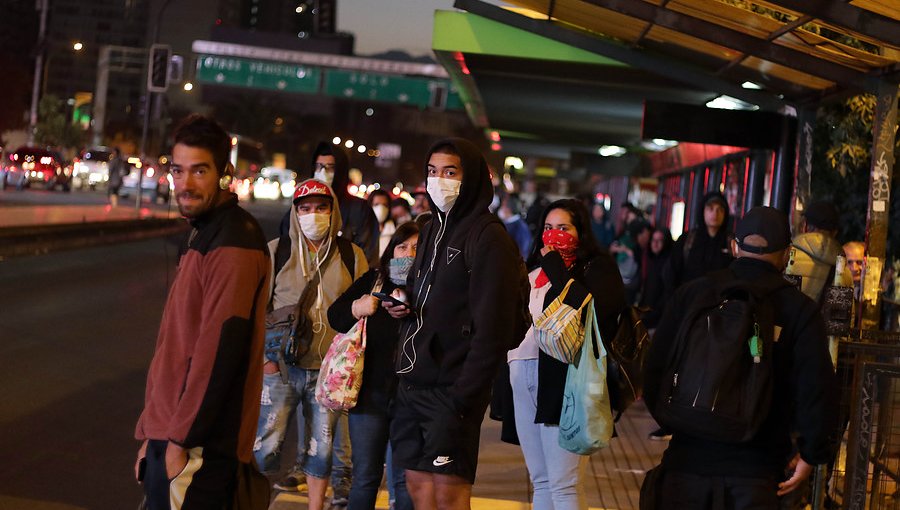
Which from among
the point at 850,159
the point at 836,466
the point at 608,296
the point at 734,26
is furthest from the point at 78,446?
the point at 850,159

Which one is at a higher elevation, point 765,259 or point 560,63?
point 560,63

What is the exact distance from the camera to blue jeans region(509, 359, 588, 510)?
571 centimetres

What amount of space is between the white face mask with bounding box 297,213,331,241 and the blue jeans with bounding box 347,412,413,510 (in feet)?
3.48

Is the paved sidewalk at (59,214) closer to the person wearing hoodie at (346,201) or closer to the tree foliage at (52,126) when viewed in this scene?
the person wearing hoodie at (346,201)

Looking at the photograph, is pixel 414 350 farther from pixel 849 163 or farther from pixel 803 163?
pixel 849 163

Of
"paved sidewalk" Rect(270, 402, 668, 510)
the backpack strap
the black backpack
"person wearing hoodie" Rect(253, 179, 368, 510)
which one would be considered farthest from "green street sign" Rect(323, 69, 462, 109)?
the black backpack

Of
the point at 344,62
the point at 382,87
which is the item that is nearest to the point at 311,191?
the point at 382,87

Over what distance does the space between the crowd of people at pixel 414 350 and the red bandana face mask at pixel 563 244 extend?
0.01m

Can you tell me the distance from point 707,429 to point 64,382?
761cm

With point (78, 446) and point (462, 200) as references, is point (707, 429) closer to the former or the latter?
point (462, 200)

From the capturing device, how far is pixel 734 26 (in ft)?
32.4

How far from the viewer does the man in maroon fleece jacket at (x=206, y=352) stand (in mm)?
3873

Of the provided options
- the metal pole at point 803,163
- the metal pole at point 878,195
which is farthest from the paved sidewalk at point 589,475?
the metal pole at point 803,163

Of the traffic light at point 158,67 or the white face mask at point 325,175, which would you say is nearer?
the white face mask at point 325,175
